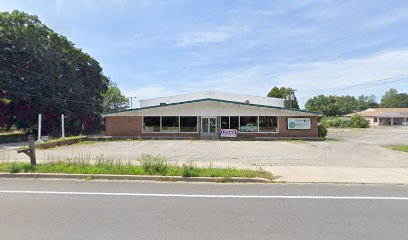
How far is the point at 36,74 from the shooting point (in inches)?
1220

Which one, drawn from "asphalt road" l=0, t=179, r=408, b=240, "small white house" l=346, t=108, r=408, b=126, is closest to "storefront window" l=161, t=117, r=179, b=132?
"asphalt road" l=0, t=179, r=408, b=240

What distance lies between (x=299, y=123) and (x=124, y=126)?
1807cm

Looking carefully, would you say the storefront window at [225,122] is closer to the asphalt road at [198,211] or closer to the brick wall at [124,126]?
the brick wall at [124,126]

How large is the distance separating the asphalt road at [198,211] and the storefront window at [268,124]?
1985 centimetres

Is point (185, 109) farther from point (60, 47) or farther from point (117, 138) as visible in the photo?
point (60, 47)

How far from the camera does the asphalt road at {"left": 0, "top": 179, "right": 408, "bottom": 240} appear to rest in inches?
173

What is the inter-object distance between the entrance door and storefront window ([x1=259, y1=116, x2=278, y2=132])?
4772mm

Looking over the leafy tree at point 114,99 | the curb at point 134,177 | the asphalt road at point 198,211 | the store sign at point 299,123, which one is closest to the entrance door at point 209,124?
the store sign at point 299,123

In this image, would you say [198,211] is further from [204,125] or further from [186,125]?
[204,125]

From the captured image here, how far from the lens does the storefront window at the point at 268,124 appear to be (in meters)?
27.6

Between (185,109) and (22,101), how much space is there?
19.1 meters

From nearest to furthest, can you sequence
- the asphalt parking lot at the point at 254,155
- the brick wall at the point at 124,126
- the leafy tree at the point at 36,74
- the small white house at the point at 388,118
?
the asphalt parking lot at the point at 254,155
the brick wall at the point at 124,126
the leafy tree at the point at 36,74
the small white house at the point at 388,118

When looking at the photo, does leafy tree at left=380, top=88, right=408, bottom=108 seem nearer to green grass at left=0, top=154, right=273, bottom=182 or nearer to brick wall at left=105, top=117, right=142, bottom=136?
brick wall at left=105, top=117, right=142, bottom=136

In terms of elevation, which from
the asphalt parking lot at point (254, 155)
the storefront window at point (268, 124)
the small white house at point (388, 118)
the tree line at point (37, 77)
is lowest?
the asphalt parking lot at point (254, 155)
